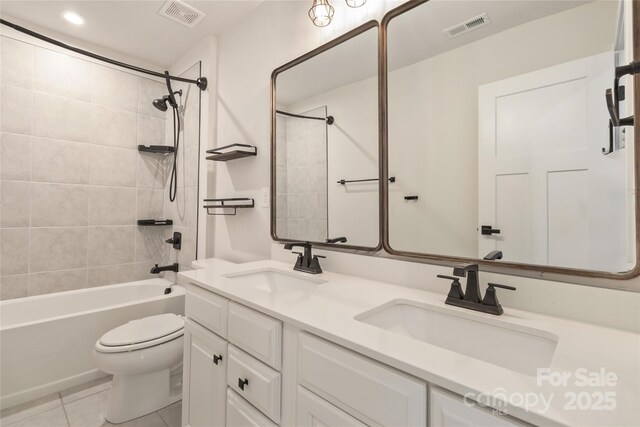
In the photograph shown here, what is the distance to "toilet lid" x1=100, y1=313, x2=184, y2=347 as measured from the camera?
1619 mm

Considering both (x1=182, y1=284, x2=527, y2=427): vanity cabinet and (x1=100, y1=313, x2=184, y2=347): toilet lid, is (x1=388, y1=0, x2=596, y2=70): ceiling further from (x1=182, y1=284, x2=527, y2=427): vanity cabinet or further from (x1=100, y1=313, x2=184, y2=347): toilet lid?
(x1=100, y1=313, x2=184, y2=347): toilet lid

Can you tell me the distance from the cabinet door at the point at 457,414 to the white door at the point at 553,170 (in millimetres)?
570

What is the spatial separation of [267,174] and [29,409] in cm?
202

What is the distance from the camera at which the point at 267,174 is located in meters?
1.84

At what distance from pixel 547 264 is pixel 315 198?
1029 mm

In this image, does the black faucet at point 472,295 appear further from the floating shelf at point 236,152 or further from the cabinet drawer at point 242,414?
the floating shelf at point 236,152

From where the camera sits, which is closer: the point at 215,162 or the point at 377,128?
the point at 377,128

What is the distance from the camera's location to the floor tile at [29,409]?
166 centimetres

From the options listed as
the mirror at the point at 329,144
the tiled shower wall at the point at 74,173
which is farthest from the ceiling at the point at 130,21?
the mirror at the point at 329,144

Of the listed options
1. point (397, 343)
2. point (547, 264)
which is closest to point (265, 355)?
point (397, 343)

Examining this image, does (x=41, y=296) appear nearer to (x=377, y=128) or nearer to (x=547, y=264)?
(x=377, y=128)

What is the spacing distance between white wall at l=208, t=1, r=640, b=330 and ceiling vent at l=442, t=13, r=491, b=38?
1.14 feet

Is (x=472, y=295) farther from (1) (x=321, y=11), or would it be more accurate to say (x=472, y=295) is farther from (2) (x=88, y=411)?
(2) (x=88, y=411)

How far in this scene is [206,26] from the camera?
2217 millimetres
